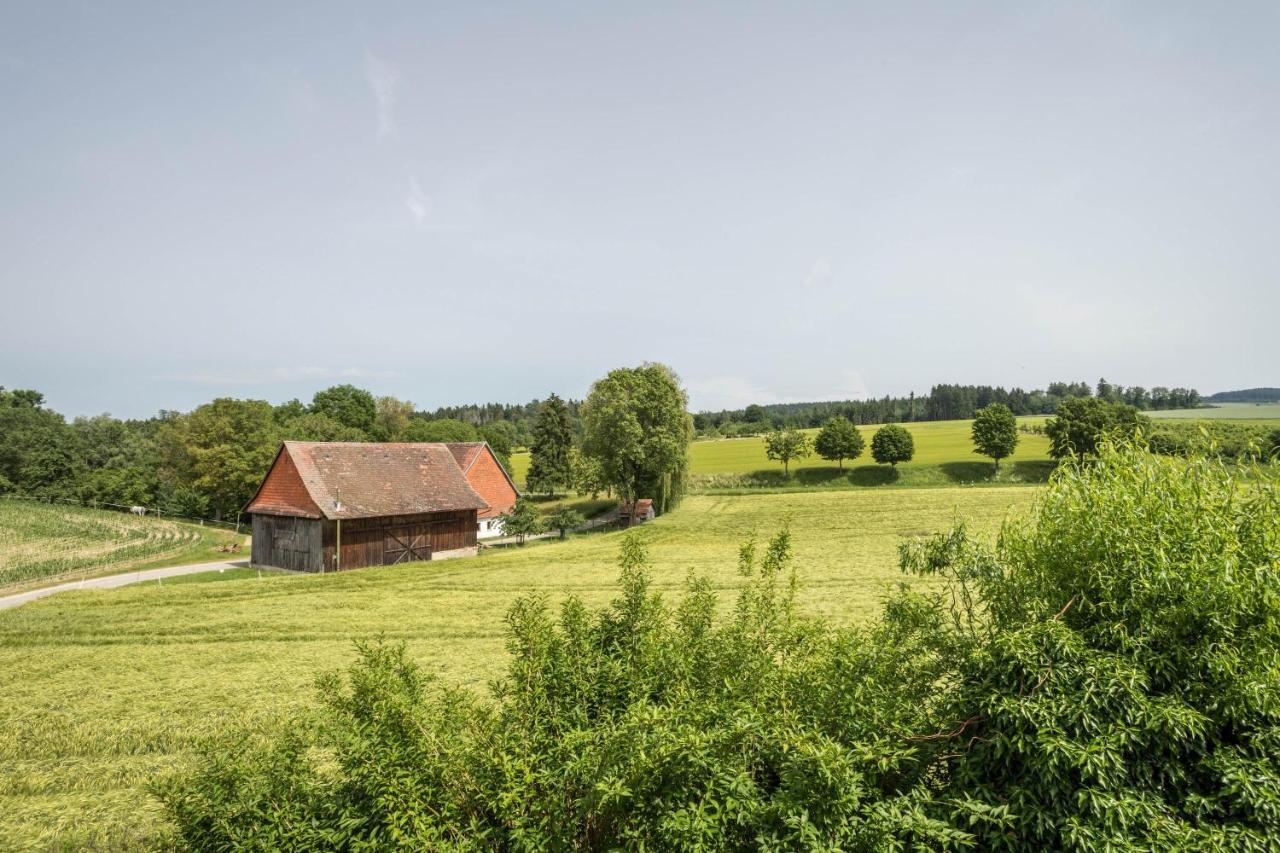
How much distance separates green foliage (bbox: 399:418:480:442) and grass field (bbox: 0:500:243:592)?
27.0 metres

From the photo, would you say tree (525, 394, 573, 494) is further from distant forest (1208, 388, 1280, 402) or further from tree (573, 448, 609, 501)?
distant forest (1208, 388, 1280, 402)

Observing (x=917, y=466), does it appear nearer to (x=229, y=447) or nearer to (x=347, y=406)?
(x=229, y=447)

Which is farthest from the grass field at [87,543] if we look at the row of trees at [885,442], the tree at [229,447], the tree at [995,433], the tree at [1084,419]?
the tree at [1084,419]

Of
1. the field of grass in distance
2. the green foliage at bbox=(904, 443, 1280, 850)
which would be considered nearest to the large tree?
the green foliage at bbox=(904, 443, 1280, 850)

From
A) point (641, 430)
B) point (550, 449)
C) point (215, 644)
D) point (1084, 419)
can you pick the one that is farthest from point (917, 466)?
point (215, 644)

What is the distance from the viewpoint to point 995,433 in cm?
5675

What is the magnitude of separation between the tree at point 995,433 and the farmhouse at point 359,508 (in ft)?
154

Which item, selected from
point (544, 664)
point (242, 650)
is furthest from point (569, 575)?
point (544, 664)

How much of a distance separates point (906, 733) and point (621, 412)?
35288 mm

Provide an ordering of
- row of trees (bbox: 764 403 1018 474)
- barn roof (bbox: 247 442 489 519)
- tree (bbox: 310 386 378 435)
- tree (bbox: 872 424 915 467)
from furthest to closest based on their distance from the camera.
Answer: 1. tree (bbox: 310 386 378 435)
2. tree (bbox: 872 424 915 467)
3. row of trees (bbox: 764 403 1018 474)
4. barn roof (bbox: 247 442 489 519)

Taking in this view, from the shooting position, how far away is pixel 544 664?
19.0ft

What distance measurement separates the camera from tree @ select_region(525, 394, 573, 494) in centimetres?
6219

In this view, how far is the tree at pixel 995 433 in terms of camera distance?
5641 centimetres

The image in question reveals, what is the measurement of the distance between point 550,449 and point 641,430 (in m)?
24.6
